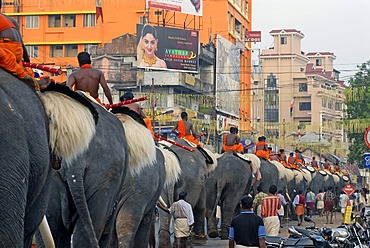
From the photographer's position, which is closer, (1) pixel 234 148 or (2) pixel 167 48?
(1) pixel 234 148

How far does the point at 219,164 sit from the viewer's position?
867 inches

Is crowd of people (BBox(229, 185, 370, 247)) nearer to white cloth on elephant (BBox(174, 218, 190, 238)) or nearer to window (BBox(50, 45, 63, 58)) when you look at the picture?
white cloth on elephant (BBox(174, 218, 190, 238))

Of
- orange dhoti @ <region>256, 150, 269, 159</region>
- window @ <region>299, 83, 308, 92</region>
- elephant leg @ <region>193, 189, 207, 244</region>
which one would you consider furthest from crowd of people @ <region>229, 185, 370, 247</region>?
window @ <region>299, 83, 308, 92</region>

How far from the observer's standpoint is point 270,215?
20.4 meters

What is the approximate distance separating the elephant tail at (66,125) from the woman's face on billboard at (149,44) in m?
64.5

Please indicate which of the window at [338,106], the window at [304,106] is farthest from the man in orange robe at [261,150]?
the window at [338,106]

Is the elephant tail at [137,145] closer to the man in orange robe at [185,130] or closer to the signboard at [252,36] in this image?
the man in orange robe at [185,130]

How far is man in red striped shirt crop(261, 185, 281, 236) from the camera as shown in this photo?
20.2m

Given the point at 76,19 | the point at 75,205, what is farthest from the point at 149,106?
the point at 75,205

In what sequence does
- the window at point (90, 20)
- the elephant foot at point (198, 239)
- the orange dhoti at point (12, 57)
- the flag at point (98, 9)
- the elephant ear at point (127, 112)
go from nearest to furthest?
the orange dhoti at point (12, 57)
the elephant ear at point (127, 112)
the elephant foot at point (198, 239)
the flag at point (98, 9)
the window at point (90, 20)

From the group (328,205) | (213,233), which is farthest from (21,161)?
(328,205)

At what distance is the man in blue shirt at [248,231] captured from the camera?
1284 centimetres

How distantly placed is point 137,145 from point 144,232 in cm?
249

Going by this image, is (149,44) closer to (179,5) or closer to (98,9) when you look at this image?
(179,5)
